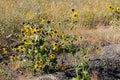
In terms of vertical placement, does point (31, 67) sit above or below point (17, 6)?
below

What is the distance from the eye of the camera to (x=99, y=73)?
15.0ft

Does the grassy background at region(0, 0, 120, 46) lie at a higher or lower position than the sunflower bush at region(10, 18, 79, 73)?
higher

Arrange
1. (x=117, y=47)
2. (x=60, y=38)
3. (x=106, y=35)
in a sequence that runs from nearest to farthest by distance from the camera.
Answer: (x=60, y=38), (x=117, y=47), (x=106, y=35)

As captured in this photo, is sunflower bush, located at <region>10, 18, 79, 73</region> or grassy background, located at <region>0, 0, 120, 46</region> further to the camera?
grassy background, located at <region>0, 0, 120, 46</region>

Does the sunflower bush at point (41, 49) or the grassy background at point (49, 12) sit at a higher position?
the grassy background at point (49, 12)

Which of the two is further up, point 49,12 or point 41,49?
point 49,12

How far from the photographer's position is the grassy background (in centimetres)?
628

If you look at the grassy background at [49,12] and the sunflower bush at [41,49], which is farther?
the grassy background at [49,12]

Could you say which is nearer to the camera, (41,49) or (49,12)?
(41,49)

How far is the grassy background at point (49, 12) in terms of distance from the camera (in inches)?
247

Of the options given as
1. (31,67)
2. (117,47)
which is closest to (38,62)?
(31,67)

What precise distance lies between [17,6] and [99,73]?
318 cm

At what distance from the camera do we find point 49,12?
7031 millimetres

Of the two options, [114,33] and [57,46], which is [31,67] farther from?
[114,33]
